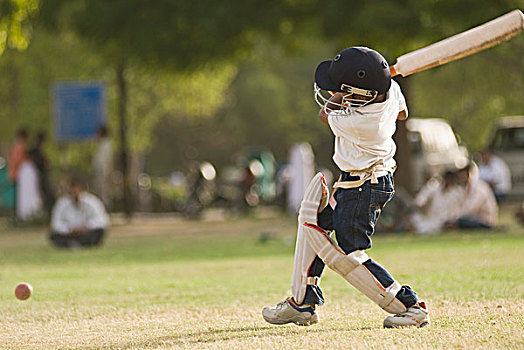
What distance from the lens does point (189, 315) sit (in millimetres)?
7129

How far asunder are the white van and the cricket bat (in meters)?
18.8

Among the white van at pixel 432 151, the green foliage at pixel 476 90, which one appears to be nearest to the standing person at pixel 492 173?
the white van at pixel 432 151

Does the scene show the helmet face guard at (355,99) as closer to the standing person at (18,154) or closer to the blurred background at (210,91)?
the blurred background at (210,91)

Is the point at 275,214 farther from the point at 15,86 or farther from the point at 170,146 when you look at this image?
the point at 170,146

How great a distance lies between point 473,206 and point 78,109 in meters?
10.2

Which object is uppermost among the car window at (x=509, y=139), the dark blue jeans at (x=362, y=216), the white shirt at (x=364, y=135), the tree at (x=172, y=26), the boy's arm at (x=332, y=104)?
the tree at (x=172, y=26)

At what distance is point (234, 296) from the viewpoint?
8.43 meters

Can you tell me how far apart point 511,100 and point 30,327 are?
98.9ft

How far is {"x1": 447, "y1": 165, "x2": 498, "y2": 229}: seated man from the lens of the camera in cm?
1620

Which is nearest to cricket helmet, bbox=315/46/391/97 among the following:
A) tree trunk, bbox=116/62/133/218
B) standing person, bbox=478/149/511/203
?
standing person, bbox=478/149/511/203

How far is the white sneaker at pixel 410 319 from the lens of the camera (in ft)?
19.2

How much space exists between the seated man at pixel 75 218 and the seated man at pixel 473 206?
586 centimetres

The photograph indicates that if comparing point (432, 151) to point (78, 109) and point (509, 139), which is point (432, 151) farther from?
point (78, 109)

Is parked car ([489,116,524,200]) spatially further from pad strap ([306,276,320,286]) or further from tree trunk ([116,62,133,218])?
pad strap ([306,276,320,286])
